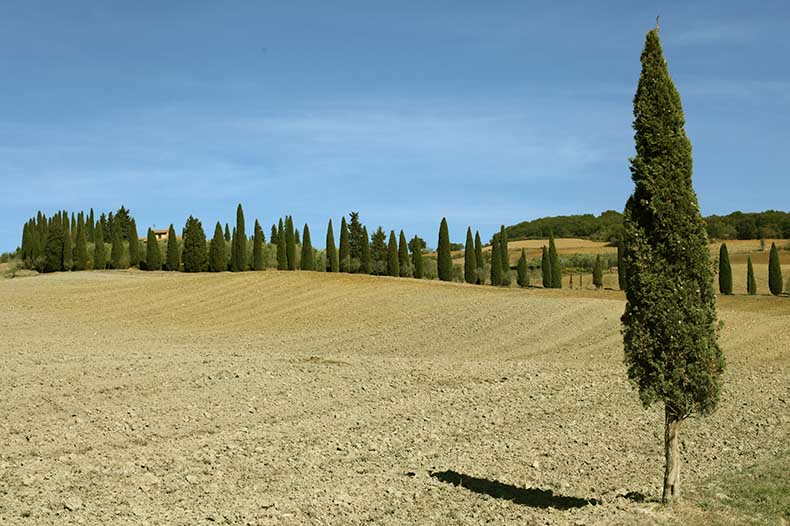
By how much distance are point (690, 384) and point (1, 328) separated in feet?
97.3

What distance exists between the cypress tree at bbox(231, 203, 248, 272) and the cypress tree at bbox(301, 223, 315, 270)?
570 cm

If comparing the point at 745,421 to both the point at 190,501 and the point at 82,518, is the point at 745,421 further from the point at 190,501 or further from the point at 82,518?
the point at 82,518

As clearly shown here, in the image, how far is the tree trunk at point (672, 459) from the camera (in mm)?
9500

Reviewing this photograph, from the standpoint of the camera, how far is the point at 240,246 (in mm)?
73438

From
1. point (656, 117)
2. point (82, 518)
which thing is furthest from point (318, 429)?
point (656, 117)

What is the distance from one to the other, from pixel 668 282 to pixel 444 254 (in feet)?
203

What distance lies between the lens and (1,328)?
3116 cm

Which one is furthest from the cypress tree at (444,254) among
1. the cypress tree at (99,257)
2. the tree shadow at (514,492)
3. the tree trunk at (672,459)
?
the tree trunk at (672,459)

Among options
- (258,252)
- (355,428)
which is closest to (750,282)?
(258,252)

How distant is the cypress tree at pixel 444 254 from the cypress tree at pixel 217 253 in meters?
21.5

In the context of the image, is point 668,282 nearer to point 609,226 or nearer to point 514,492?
point 514,492

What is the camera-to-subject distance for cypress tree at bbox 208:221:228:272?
73.7 m

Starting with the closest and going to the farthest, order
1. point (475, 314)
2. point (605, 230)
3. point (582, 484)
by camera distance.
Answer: point (582, 484) < point (475, 314) < point (605, 230)

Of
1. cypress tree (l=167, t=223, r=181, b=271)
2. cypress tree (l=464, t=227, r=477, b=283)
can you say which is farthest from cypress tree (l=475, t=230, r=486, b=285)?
cypress tree (l=167, t=223, r=181, b=271)
